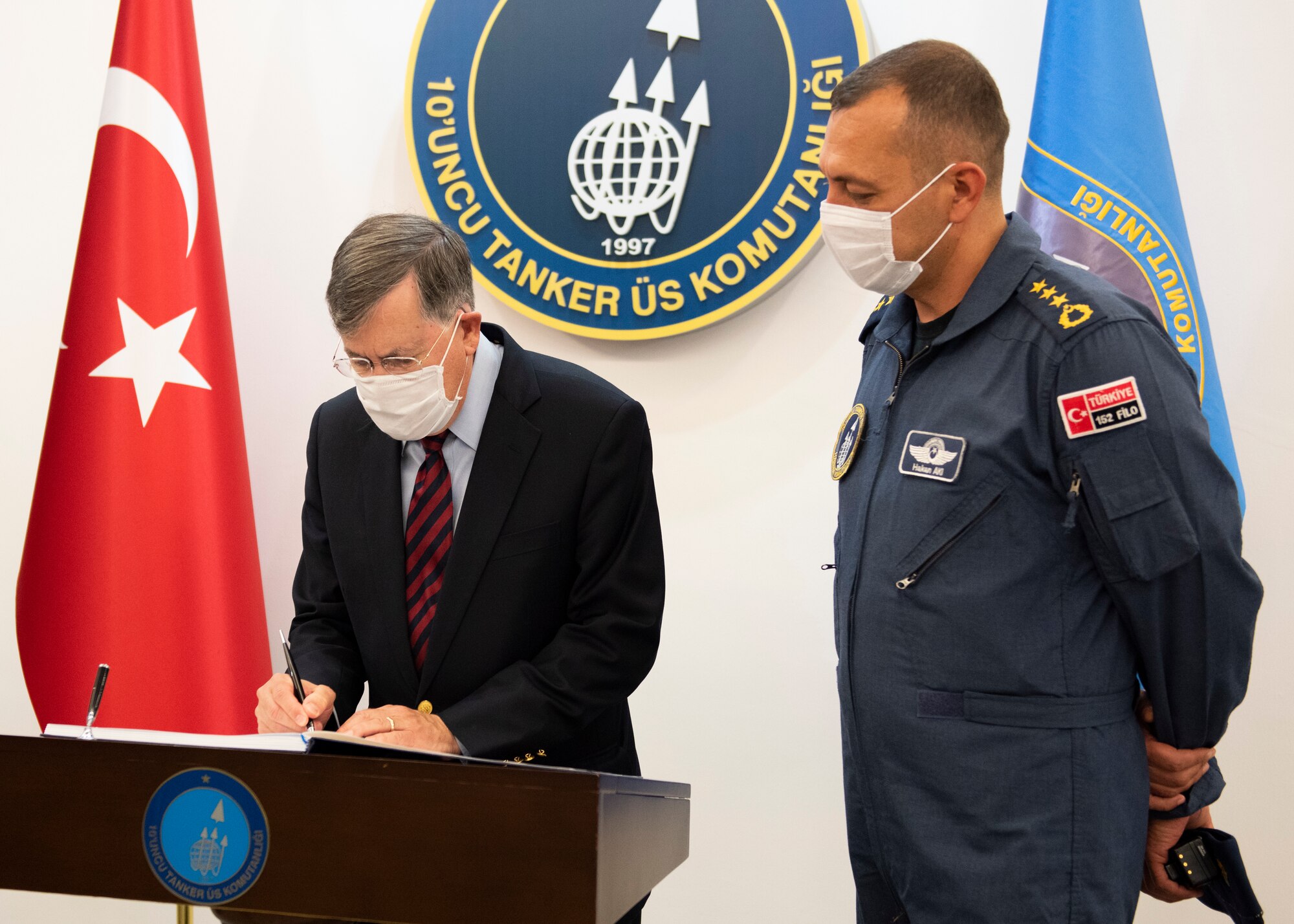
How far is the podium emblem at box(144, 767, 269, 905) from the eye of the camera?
3.25 feet

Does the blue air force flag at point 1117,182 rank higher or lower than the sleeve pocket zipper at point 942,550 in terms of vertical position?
higher

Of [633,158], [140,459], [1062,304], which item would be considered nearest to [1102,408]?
[1062,304]

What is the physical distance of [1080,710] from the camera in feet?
4.48

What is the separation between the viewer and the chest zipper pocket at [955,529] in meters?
1.38

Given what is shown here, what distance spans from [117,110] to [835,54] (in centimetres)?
154

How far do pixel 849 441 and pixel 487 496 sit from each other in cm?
54

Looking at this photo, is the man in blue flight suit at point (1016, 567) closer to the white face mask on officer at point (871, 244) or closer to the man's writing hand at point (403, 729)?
the white face mask on officer at point (871, 244)

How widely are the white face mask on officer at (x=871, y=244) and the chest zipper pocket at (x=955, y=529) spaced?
0.33 meters

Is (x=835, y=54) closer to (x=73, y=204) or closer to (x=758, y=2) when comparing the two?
(x=758, y=2)

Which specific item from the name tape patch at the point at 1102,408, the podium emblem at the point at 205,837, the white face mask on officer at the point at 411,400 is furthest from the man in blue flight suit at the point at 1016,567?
the podium emblem at the point at 205,837

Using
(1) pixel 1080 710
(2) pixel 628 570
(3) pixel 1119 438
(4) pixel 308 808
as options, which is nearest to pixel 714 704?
(2) pixel 628 570

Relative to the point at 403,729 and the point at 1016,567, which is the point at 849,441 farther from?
the point at 403,729

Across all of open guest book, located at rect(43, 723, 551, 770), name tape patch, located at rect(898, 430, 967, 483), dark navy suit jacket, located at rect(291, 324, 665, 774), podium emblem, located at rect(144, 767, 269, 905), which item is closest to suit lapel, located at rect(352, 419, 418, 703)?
dark navy suit jacket, located at rect(291, 324, 665, 774)

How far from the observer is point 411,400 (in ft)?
5.26
